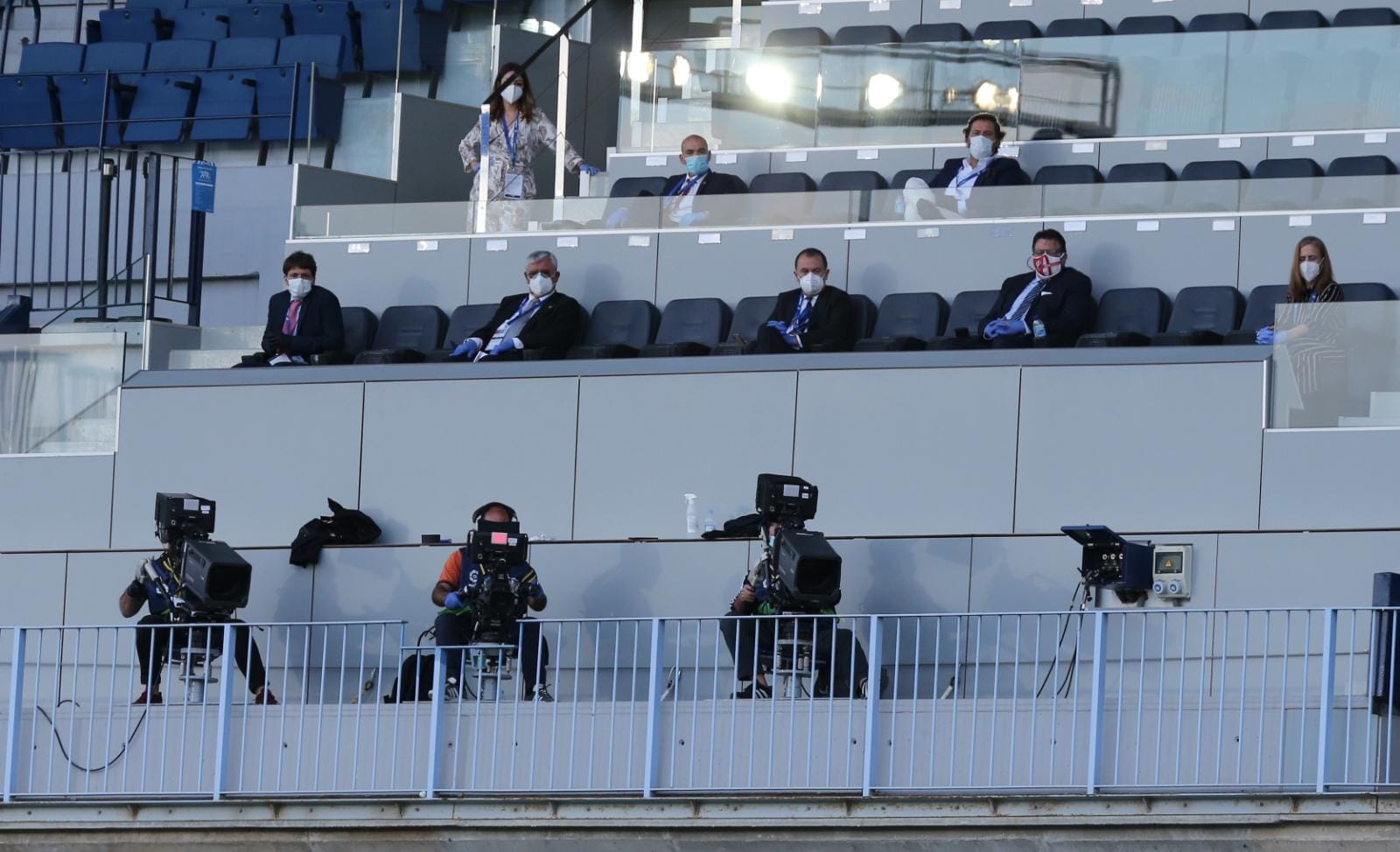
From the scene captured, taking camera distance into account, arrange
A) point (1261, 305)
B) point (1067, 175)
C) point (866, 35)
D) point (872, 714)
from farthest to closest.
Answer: point (866, 35)
point (1067, 175)
point (1261, 305)
point (872, 714)

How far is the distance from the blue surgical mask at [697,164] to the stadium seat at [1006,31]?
2037 mm

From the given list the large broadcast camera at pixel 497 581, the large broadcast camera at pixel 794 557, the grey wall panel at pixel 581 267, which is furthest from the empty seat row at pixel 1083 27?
the large broadcast camera at pixel 497 581

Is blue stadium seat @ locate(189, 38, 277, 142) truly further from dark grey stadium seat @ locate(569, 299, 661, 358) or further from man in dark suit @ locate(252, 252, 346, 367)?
dark grey stadium seat @ locate(569, 299, 661, 358)

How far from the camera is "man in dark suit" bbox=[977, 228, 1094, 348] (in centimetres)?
1197

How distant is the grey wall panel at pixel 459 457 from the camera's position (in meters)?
12.3

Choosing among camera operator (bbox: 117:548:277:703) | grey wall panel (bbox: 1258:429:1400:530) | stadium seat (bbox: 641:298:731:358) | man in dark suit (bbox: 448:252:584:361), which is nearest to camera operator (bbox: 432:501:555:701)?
camera operator (bbox: 117:548:277:703)

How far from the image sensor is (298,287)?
13164 mm

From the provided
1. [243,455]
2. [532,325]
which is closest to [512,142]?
[532,325]

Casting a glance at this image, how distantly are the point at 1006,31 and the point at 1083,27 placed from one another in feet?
1.80

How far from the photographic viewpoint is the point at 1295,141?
13836mm

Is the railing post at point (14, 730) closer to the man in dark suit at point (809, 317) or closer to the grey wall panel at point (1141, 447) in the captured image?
the man in dark suit at point (809, 317)

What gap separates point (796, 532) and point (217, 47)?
28.7 feet

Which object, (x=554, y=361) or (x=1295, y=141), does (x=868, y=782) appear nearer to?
(x=554, y=361)

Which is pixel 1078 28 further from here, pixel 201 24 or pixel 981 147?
pixel 201 24
